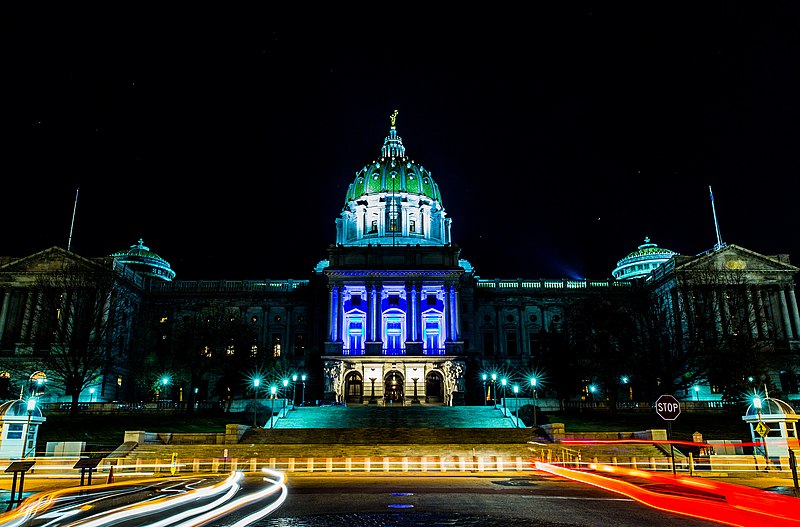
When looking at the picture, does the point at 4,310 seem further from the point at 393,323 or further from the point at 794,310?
the point at 794,310

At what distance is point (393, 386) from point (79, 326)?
104 ft

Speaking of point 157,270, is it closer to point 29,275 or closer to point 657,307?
point 29,275

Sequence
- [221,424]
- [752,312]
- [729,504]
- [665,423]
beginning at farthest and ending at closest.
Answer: [752,312]
[221,424]
[665,423]
[729,504]

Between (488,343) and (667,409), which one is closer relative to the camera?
(667,409)

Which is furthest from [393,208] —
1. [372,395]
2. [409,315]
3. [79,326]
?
[79,326]

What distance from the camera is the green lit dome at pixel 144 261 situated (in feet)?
335

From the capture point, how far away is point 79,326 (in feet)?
198

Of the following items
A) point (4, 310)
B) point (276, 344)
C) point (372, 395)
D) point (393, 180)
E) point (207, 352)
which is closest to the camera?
point (207, 352)

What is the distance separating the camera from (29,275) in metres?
73.1

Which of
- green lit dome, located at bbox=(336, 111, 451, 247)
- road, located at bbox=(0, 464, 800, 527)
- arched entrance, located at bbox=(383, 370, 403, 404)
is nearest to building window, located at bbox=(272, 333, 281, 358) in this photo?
arched entrance, located at bbox=(383, 370, 403, 404)

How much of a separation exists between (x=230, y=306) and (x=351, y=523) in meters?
73.8

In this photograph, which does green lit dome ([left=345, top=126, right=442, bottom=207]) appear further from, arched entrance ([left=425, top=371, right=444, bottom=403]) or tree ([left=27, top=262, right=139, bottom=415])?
tree ([left=27, top=262, right=139, bottom=415])

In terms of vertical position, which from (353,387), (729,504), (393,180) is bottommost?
(729,504)

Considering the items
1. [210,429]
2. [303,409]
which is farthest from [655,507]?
[303,409]
